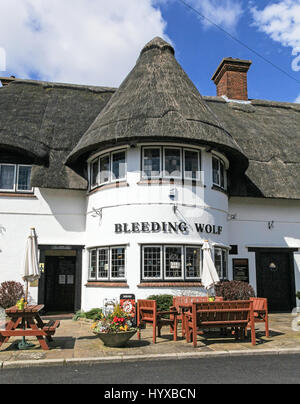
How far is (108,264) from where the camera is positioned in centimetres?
1295

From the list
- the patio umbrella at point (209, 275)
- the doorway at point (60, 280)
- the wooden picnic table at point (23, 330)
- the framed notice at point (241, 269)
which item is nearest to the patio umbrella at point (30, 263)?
the wooden picnic table at point (23, 330)

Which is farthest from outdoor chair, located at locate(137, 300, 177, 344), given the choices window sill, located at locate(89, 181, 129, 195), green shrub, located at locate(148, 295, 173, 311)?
window sill, located at locate(89, 181, 129, 195)

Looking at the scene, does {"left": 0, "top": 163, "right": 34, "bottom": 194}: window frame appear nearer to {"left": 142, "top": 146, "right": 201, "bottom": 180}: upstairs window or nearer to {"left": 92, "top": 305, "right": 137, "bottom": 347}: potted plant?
{"left": 142, "top": 146, "right": 201, "bottom": 180}: upstairs window

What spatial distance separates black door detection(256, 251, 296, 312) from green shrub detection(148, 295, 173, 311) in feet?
17.3

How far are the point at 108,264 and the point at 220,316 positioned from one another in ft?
16.5

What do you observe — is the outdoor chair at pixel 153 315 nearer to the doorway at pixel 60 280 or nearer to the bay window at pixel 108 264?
the bay window at pixel 108 264

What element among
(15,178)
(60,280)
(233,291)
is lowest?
(233,291)

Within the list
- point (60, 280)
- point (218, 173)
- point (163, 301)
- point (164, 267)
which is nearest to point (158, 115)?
point (218, 173)

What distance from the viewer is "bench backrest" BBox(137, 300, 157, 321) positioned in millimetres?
9414

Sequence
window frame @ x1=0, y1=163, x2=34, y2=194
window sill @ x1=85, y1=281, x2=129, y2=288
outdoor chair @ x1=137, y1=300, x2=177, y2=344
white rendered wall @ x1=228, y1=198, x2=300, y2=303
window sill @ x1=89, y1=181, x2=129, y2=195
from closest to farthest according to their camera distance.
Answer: outdoor chair @ x1=137, y1=300, x2=177, y2=344 → window sill @ x1=85, y1=281, x2=129, y2=288 → window sill @ x1=89, y1=181, x2=129, y2=195 → window frame @ x1=0, y1=163, x2=34, y2=194 → white rendered wall @ x1=228, y1=198, x2=300, y2=303

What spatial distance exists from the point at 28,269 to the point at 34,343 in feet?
5.59

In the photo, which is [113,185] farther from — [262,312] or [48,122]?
[262,312]

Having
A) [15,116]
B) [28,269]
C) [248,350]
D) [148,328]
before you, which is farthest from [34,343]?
[15,116]
